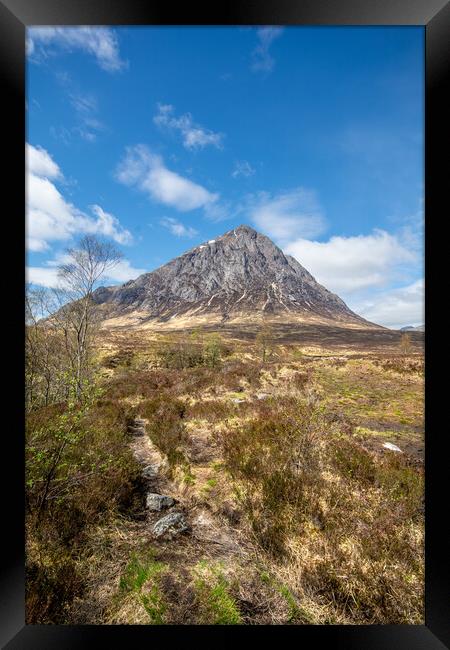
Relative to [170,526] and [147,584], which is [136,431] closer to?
[170,526]

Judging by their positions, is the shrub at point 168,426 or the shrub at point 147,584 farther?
the shrub at point 168,426

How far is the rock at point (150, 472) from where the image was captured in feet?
16.0

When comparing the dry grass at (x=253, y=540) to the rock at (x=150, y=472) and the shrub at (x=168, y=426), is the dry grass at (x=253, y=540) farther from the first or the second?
the rock at (x=150, y=472)

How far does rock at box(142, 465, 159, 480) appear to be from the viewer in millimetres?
4891

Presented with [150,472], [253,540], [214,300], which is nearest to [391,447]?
[253,540]

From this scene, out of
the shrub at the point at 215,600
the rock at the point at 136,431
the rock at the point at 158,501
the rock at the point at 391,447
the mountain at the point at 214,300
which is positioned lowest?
the rock at the point at 136,431

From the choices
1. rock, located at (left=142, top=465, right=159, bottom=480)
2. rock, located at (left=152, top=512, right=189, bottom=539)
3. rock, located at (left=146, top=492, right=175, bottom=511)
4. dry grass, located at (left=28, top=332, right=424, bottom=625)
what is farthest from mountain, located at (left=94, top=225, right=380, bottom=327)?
rock, located at (left=152, top=512, right=189, bottom=539)

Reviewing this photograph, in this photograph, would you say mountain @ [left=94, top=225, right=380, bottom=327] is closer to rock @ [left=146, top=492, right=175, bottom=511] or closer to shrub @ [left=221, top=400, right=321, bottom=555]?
shrub @ [left=221, top=400, right=321, bottom=555]

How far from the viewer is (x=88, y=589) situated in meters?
2.52

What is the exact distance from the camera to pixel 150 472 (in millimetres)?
5043

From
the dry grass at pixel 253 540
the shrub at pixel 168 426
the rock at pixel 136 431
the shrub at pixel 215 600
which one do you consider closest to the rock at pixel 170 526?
the dry grass at pixel 253 540

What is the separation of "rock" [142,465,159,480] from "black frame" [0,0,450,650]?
330 cm
